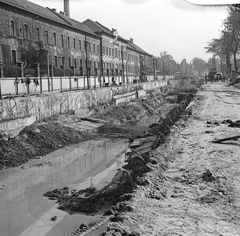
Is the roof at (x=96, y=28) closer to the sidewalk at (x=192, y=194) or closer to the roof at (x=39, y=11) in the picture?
the roof at (x=39, y=11)

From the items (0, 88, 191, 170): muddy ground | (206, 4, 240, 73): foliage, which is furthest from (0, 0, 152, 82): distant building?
(206, 4, 240, 73): foliage

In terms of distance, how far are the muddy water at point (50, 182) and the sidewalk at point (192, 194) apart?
2.15m

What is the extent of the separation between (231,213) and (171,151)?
3110 millimetres

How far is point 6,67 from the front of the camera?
20.2 meters

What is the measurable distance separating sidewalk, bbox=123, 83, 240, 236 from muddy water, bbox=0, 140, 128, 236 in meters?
2.15

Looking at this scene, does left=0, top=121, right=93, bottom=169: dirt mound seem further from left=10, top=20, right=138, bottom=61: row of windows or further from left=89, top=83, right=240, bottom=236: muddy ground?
left=10, top=20, right=138, bottom=61: row of windows

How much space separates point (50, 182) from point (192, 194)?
5.90m

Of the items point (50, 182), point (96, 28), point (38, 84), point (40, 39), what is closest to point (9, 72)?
point (38, 84)

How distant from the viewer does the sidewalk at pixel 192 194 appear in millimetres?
3232

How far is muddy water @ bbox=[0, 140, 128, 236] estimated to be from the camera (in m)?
6.26

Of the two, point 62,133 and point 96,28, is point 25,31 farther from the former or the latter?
point 62,133

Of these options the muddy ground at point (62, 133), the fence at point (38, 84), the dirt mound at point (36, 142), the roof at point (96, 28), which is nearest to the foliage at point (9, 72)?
the fence at point (38, 84)

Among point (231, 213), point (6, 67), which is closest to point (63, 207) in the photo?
point (231, 213)

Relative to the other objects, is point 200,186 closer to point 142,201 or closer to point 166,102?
point 142,201
